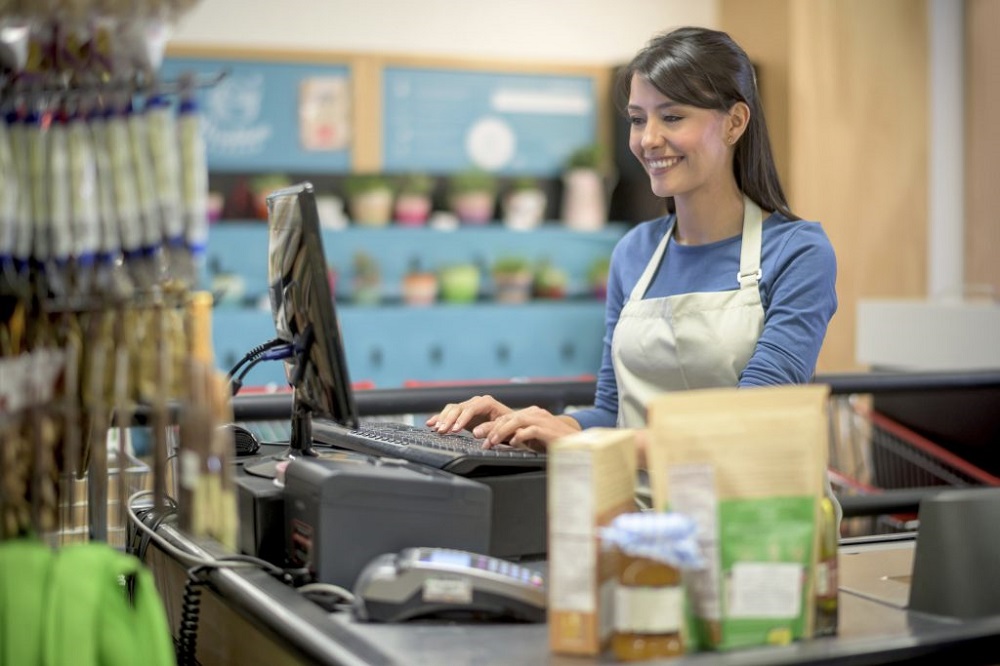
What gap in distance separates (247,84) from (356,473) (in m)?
4.48

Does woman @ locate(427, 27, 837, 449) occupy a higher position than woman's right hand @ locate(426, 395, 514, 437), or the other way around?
woman @ locate(427, 27, 837, 449)

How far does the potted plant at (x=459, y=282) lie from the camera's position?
5.94m

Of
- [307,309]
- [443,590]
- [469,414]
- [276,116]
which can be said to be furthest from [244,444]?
[276,116]

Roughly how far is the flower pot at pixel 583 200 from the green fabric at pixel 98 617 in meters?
4.93

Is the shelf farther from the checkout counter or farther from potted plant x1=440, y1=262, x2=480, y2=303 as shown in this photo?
the checkout counter

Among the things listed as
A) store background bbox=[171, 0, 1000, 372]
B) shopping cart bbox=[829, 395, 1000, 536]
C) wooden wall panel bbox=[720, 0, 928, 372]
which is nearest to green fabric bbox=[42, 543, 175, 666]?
shopping cart bbox=[829, 395, 1000, 536]

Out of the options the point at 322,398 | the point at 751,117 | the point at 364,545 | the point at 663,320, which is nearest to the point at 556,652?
the point at 364,545

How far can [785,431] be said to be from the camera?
4.60ft

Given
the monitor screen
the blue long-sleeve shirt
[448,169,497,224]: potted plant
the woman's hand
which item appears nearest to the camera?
the monitor screen

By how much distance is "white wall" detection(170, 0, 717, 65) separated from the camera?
5.81 metres

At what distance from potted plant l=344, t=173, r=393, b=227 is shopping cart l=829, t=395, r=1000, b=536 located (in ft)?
8.01

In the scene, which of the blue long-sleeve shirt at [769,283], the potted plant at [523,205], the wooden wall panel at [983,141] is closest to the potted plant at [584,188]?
the potted plant at [523,205]

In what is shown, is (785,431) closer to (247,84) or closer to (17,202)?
(17,202)

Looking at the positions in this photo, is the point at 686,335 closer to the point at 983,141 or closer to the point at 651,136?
the point at 651,136
